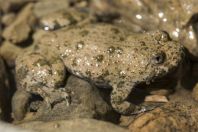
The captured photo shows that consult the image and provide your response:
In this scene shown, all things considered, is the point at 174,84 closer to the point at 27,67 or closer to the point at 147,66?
the point at 147,66

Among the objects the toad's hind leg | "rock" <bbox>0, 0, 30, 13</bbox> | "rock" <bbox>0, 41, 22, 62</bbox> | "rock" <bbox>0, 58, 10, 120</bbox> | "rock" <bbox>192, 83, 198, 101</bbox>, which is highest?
"rock" <bbox>192, 83, 198, 101</bbox>

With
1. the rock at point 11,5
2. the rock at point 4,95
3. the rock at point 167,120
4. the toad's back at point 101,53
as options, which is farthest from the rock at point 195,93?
the rock at point 11,5

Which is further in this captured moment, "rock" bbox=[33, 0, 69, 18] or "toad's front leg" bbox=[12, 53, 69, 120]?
"rock" bbox=[33, 0, 69, 18]

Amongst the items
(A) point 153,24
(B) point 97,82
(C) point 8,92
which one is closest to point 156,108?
(B) point 97,82

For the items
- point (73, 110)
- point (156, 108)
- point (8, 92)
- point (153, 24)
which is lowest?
point (8, 92)

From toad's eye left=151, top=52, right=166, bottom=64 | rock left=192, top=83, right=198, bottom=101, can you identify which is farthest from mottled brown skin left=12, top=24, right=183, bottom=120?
rock left=192, top=83, right=198, bottom=101

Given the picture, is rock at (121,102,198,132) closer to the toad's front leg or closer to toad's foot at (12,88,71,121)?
toad's foot at (12,88,71,121)
